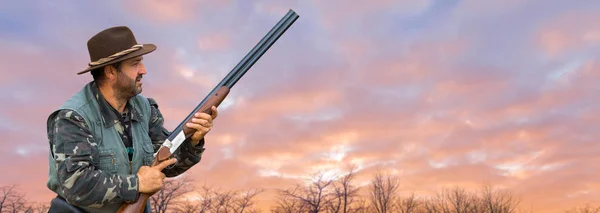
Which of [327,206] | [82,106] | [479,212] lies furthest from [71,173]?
[479,212]

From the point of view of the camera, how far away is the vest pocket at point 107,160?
12.7 ft

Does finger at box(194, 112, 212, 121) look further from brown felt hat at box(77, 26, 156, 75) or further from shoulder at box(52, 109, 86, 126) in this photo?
shoulder at box(52, 109, 86, 126)

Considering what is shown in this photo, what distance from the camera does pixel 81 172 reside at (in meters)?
3.65

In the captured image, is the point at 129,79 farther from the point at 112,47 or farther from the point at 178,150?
the point at 178,150

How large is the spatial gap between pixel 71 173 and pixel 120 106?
666mm

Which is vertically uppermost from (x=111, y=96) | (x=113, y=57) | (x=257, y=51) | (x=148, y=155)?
(x=257, y=51)

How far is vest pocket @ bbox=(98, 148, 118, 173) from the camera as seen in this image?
152 inches

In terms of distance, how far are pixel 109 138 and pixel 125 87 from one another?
36cm

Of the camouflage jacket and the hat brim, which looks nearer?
the camouflage jacket

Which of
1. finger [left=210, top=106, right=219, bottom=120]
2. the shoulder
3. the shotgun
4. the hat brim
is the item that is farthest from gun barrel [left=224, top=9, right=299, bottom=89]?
the shoulder

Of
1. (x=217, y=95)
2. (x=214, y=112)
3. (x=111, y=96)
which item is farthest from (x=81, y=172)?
(x=217, y=95)

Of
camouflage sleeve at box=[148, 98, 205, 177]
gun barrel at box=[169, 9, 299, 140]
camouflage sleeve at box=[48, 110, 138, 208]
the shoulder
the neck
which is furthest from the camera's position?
gun barrel at box=[169, 9, 299, 140]

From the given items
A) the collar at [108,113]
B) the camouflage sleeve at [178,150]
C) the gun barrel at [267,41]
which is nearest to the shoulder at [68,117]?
the collar at [108,113]

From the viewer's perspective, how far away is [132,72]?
4.07 meters
